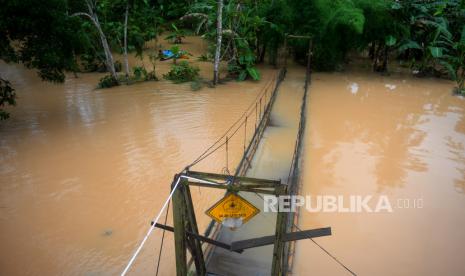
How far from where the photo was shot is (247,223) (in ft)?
14.4

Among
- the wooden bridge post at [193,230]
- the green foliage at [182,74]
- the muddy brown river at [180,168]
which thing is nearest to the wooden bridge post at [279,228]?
the wooden bridge post at [193,230]

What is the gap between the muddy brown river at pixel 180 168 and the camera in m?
4.19

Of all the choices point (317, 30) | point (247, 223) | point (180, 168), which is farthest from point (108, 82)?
point (247, 223)

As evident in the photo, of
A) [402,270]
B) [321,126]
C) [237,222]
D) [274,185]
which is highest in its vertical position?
[274,185]

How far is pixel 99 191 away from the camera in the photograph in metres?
5.38

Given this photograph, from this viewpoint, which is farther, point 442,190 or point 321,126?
point 321,126

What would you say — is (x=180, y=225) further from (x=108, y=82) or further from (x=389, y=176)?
(x=108, y=82)

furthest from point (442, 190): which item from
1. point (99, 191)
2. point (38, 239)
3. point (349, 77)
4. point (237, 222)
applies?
point (349, 77)

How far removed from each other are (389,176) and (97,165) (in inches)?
204

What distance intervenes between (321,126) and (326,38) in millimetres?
4569

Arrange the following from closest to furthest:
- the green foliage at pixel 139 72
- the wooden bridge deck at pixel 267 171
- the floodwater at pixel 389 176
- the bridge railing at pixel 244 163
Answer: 1. the wooden bridge deck at pixel 267 171
2. the bridge railing at pixel 244 163
3. the floodwater at pixel 389 176
4. the green foliage at pixel 139 72

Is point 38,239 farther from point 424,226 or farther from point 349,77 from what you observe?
point 349,77

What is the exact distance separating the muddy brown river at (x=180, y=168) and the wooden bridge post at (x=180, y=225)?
1359 mm

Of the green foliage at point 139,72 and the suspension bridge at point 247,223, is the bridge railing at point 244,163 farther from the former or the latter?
the green foliage at point 139,72
